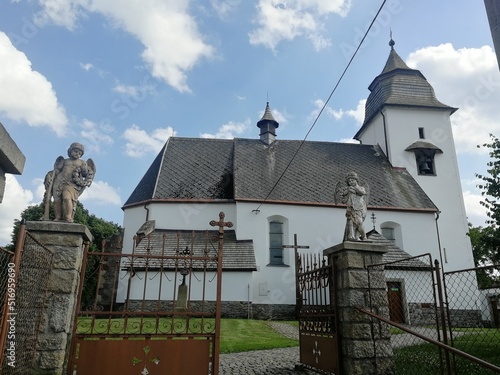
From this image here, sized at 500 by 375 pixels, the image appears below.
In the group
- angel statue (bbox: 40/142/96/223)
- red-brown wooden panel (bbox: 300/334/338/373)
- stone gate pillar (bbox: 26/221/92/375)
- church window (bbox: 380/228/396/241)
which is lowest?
red-brown wooden panel (bbox: 300/334/338/373)

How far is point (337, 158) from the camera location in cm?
2444

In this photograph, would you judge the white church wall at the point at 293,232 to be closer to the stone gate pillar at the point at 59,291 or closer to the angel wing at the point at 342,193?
the angel wing at the point at 342,193

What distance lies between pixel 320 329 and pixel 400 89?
23.0 meters

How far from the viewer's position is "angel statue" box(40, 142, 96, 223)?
550 cm

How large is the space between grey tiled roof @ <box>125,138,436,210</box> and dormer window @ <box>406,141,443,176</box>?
4.23 feet

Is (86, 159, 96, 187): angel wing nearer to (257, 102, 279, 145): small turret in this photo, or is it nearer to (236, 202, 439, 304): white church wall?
(236, 202, 439, 304): white church wall

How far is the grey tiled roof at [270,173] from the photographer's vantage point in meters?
21.0

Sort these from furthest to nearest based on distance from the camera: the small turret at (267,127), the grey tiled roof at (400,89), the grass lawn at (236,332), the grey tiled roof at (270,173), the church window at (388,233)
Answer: the grey tiled roof at (400,89), the small turret at (267,127), the church window at (388,233), the grey tiled roof at (270,173), the grass lawn at (236,332)

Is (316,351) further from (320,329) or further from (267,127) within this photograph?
(267,127)

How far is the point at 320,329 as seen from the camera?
21.8 feet

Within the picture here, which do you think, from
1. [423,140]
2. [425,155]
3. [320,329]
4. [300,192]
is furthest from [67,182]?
[423,140]

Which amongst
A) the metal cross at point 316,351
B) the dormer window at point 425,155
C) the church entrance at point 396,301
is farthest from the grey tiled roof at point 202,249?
the dormer window at point 425,155

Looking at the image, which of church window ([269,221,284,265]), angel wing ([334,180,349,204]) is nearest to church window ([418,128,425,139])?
church window ([269,221,284,265])

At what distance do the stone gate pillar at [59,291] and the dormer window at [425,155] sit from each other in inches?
897
